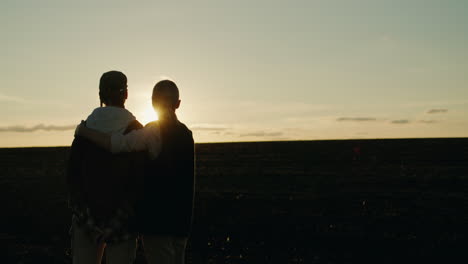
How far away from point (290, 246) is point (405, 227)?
Answer: 13.8 feet

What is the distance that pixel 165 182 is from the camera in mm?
3438

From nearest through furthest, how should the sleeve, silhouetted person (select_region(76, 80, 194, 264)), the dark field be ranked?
the sleeve
silhouetted person (select_region(76, 80, 194, 264))
the dark field

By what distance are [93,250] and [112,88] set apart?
1046 mm

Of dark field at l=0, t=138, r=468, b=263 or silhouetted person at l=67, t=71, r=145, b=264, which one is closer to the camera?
silhouetted person at l=67, t=71, r=145, b=264

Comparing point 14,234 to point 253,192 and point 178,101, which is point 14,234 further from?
point 253,192

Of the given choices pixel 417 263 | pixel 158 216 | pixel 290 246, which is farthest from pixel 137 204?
pixel 290 246

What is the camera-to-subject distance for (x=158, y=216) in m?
3.39

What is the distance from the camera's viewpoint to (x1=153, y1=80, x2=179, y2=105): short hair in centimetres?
356

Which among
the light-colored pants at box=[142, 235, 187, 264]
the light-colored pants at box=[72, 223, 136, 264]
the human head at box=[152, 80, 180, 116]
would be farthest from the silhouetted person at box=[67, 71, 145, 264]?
the human head at box=[152, 80, 180, 116]

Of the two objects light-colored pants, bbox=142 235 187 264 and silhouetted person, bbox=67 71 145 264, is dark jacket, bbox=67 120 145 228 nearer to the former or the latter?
silhouetted person, bbox=67 71 145 264

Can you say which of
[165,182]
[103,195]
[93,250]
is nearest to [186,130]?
[165,182]

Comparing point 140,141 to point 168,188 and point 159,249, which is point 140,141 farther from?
point 159,249

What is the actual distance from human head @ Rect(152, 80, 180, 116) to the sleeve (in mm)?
201

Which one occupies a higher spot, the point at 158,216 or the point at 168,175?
the point at 168,175
